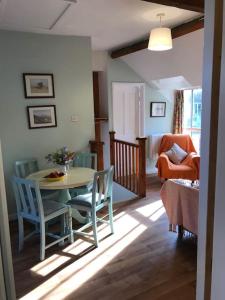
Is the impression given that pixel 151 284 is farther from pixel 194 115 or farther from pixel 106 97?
pixel 194 115

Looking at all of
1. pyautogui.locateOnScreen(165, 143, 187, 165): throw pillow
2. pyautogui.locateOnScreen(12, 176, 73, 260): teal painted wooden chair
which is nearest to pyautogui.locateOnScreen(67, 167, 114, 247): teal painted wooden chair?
pyautogui.locateOnScreen(12, 176, 73, 260): teal painted wooden chair

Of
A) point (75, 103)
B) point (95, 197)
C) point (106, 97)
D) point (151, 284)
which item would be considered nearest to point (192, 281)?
point (151, 284)

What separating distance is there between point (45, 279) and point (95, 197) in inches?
36.0

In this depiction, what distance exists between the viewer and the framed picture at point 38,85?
3.61m

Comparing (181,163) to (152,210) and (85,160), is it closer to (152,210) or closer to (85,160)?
(152,210)

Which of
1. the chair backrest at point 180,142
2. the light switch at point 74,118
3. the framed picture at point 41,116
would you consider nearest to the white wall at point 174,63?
the chair backrest at point 180,142

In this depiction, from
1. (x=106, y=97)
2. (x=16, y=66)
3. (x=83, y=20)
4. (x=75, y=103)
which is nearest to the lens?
(x=83, y=20)

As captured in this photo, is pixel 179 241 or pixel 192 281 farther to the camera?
pixel 179 241

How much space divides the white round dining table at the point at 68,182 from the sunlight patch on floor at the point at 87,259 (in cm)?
54

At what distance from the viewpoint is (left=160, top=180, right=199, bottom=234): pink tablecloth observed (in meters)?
2.56

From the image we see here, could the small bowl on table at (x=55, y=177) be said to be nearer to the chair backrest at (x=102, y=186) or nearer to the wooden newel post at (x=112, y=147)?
the chair backrest at (x=102, y=186)

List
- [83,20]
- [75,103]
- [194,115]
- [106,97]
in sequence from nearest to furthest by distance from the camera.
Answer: [83,20], [75,103], [106,97], [194,115]

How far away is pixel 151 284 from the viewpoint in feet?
7.27

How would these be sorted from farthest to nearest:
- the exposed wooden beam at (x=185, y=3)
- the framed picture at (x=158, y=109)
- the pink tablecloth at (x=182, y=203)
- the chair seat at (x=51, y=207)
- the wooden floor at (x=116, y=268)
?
the framed picture at (x=158, y=109) → the chair seat at (x=51, y=207) → the pink tablecloth at (x=182, y=203) → the exposed wooden beam at (x=185, y=3) → the wooden floor at (x=116, y=268)
